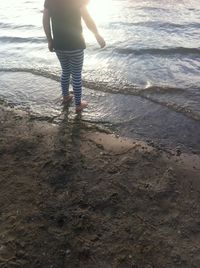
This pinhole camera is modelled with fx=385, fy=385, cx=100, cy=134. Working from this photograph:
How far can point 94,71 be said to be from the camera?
725cm

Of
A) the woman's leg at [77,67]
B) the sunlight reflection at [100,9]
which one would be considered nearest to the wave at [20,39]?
the sunlight reflection at [100,9]

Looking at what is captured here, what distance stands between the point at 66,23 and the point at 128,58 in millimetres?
3183

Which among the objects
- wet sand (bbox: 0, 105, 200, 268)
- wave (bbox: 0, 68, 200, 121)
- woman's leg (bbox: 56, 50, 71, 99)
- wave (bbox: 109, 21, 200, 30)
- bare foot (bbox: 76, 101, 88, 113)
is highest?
woman's leg (bbox: 56, 50, 71, 99)

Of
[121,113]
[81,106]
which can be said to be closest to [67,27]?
[81,106]

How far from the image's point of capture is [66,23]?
4789mm

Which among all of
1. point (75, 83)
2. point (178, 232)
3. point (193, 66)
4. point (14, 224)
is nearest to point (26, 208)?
point (14, 224)

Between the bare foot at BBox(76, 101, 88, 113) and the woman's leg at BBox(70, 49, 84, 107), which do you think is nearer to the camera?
the woman's leg at BBox(70, 49, 84, 107)

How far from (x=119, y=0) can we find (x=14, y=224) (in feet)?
33.3

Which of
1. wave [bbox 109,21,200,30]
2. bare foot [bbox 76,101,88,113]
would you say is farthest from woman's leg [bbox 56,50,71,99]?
wave [bbox 109,21,200,30]

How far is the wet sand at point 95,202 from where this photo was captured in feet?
10.9

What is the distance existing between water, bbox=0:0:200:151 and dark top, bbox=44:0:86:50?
1162 millimetres

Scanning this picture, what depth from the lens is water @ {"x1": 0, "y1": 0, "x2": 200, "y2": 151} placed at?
19.9 feet

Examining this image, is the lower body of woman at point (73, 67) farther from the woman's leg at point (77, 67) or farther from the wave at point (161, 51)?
the wave at point (161, 51)

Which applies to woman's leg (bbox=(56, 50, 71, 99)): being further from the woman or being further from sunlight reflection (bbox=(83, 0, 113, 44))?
sunlight reflection (bbox=(83, 0, 113, 44))
